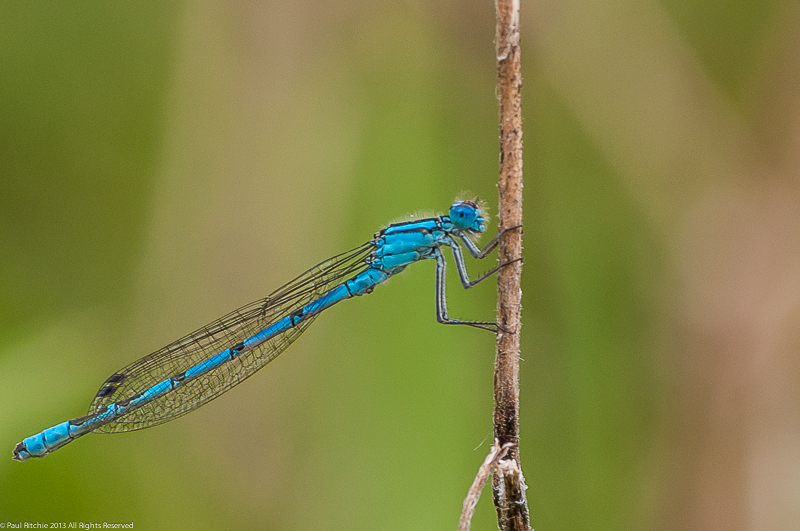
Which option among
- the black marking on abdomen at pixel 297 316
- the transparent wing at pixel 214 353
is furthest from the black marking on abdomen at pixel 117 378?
the black marking on abdomen at pixel 297 316

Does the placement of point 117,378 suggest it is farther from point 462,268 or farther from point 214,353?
point 462,268

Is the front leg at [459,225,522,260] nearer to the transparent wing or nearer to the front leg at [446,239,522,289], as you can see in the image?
the front leg at [446,239,522,289]

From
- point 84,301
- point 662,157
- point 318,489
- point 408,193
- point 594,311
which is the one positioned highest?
point 662,157

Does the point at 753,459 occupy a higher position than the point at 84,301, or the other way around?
the point at 84,301

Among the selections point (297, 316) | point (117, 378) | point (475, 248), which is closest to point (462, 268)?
point (475, 248)

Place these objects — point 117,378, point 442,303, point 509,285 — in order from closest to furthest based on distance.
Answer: point 509,285, point 442,303, point 117,378

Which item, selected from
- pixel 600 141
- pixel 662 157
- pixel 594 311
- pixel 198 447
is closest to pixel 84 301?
pixel 198 447

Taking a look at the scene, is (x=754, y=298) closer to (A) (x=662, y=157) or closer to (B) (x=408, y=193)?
(A) (x=662, y=157)
